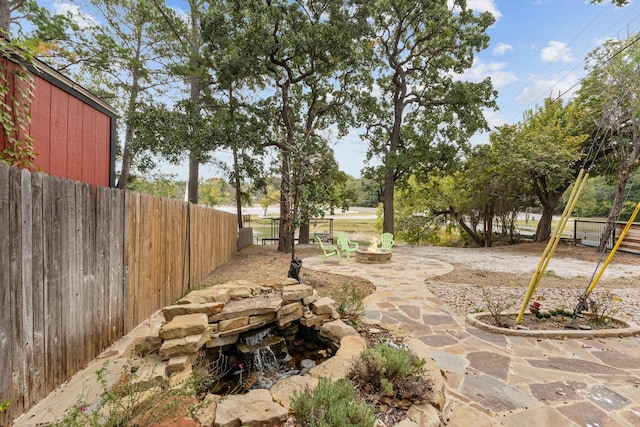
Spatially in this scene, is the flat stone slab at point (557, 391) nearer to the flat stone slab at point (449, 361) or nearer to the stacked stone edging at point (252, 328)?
the flat stone slab at point (449, 361)

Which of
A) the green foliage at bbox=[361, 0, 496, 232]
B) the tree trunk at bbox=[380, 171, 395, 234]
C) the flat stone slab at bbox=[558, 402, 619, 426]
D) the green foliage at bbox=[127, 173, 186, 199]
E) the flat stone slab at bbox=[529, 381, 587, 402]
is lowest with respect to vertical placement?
the flat stone slab at bbox=[529, 381, 587, 402]

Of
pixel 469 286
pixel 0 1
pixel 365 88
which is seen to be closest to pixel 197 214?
pixel 469 286

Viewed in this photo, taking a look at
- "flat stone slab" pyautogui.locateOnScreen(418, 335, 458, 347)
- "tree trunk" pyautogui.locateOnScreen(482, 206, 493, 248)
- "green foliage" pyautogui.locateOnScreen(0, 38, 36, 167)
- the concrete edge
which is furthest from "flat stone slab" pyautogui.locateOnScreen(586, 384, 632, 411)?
"tree trunk" pyautogui.locateOnScreen(482, 206, 493, 248)

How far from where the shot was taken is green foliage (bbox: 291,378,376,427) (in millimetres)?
1542

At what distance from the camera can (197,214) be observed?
5152 mm

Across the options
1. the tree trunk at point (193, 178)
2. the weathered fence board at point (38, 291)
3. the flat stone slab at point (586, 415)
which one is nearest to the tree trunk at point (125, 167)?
the tree trunk at point (193, 178)

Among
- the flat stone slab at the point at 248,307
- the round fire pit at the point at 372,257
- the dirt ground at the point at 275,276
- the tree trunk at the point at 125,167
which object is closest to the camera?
the flat stone slab at the point at 248,307

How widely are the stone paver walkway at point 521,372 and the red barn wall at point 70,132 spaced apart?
156 inches

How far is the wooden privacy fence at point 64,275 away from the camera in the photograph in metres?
1.68

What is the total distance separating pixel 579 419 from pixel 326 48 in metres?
8.74

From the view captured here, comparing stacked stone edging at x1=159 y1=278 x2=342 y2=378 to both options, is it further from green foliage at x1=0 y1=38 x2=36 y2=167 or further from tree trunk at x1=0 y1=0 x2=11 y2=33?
tree trunk at x1=0 y1=0 x2=11 y2=33

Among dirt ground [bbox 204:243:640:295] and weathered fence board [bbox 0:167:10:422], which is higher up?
weathered fence board [bbox 0:167:10:422]

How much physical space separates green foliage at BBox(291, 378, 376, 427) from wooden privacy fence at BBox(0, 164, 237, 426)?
64.1 inches

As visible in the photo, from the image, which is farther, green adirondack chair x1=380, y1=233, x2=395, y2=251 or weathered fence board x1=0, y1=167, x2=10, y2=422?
green adirondack chair x1=380, y1=233, x2=395, y2=251
